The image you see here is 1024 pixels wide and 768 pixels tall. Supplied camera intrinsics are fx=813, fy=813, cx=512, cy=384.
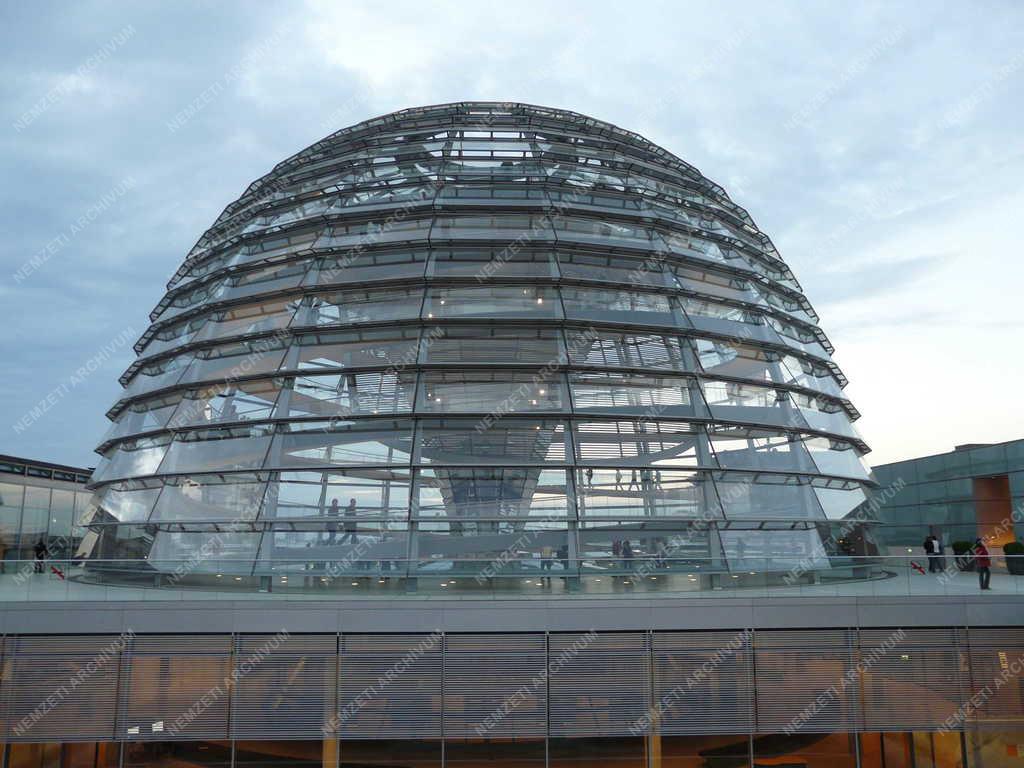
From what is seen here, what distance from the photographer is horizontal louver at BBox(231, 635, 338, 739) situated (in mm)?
14289

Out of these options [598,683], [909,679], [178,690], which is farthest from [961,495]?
[178,690]

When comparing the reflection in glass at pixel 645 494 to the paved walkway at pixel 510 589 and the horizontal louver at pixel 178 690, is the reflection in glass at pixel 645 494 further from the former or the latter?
the horizontal louver at pixel 178 690

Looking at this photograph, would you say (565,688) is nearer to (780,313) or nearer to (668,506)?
(668,506)

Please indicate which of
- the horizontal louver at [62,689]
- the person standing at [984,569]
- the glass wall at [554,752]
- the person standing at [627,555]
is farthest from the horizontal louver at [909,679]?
the horizontal louver at [62,689]

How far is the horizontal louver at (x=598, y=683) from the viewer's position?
566 inches

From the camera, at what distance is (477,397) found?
18.2 meters

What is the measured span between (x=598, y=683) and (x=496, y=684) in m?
1.82

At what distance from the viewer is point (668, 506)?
17250mm

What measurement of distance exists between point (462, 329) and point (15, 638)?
10.8m

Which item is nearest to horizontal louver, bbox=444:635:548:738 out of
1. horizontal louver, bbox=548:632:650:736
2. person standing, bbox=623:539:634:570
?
horizontal louver, bbox=548:632:650:736

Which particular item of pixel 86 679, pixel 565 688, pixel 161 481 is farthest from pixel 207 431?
pixel 565 688

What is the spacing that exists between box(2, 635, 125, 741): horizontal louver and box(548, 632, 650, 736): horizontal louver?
7.80 meters

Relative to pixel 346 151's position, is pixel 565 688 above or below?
below

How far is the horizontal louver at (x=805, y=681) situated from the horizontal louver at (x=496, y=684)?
4032mm
